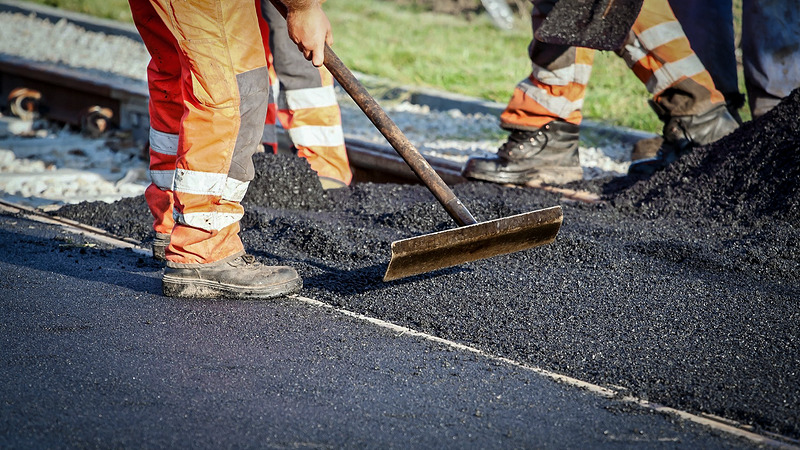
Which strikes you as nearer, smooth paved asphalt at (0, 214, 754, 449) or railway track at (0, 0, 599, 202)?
smooth paved asphalt at (0, 214, 754, 449)

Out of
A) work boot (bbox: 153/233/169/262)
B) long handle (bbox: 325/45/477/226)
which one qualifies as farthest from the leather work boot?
work boot (bbox: 153/233/169/262)

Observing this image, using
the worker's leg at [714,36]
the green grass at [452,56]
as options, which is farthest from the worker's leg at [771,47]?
the green grass at [452,56]

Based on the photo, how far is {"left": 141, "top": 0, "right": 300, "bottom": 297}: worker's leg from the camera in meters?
2.79

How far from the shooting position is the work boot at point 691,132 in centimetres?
477

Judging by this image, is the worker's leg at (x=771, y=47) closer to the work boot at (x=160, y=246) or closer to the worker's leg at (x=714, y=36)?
the worker's leg at (x=714, y=36)

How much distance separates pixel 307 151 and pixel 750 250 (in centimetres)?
245

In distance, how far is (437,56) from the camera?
8852 mm

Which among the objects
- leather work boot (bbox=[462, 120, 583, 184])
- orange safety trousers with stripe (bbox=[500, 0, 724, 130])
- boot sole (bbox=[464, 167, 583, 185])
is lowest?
boot sole (bbox=[464, 167, 583, 185])

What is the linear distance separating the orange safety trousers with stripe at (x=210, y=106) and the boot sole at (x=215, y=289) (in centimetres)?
8

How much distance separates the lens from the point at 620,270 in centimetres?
331

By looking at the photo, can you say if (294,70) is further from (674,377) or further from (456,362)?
(674,377)

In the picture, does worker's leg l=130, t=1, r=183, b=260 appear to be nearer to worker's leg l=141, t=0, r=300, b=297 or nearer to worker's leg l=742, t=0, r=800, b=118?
worker's leg l=141, t=0, r=300, b=297

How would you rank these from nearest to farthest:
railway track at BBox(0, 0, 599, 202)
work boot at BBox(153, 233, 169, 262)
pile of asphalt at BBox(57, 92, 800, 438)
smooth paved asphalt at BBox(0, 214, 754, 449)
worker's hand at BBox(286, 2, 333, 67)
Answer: smooth paved asphalt at BBox(0, 214, 754, 449) → pile of asphalt at BBox(57, 92, 800, 438) → worker's hand at BBox(286, 2, 333, 67) → work boot at BBox(153, 233, 169, 262) → railway track at BBox(0, 0, 599, 202)

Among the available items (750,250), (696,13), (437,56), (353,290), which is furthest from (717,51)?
(437,56)
